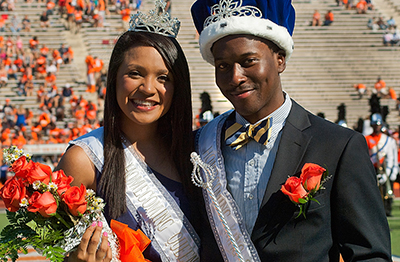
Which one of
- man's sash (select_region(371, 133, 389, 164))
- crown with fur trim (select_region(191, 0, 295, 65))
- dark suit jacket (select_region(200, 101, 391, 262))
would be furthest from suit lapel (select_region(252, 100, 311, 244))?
man's sash (select_region(371, 133, 389, 164))

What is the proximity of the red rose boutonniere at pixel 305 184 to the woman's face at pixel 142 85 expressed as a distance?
869 millimetres

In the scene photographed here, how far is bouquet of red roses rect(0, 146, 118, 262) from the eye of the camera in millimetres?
2078

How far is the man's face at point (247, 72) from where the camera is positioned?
88.7 inches

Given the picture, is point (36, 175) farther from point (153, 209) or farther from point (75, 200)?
point (153, 209)

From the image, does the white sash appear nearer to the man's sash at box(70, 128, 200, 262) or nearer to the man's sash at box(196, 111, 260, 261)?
the man's sash at box(70, 128, 200, 262)

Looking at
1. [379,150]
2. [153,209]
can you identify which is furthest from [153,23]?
[379,150]

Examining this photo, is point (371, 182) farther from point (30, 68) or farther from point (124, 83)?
point (30, 68)

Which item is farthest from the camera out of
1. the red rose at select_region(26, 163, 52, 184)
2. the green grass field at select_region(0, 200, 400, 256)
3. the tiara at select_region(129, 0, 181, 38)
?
the green grass field at select_region(0, 200, 400, 256)

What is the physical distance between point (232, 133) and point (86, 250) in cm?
83

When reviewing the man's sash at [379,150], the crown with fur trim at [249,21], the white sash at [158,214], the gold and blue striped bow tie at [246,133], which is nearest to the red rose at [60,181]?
the white sash at [158,214]

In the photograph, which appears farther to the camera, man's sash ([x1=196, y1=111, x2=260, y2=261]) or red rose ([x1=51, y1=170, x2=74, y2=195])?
man's sash ([x1=196, y1=111, x2=260, y2=261])

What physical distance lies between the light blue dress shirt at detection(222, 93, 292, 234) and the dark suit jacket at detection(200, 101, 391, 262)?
58 mm

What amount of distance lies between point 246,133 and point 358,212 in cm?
59

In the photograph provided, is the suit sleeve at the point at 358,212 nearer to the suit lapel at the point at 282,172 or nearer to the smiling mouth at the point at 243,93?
the suit lapel at the point at 282,172
